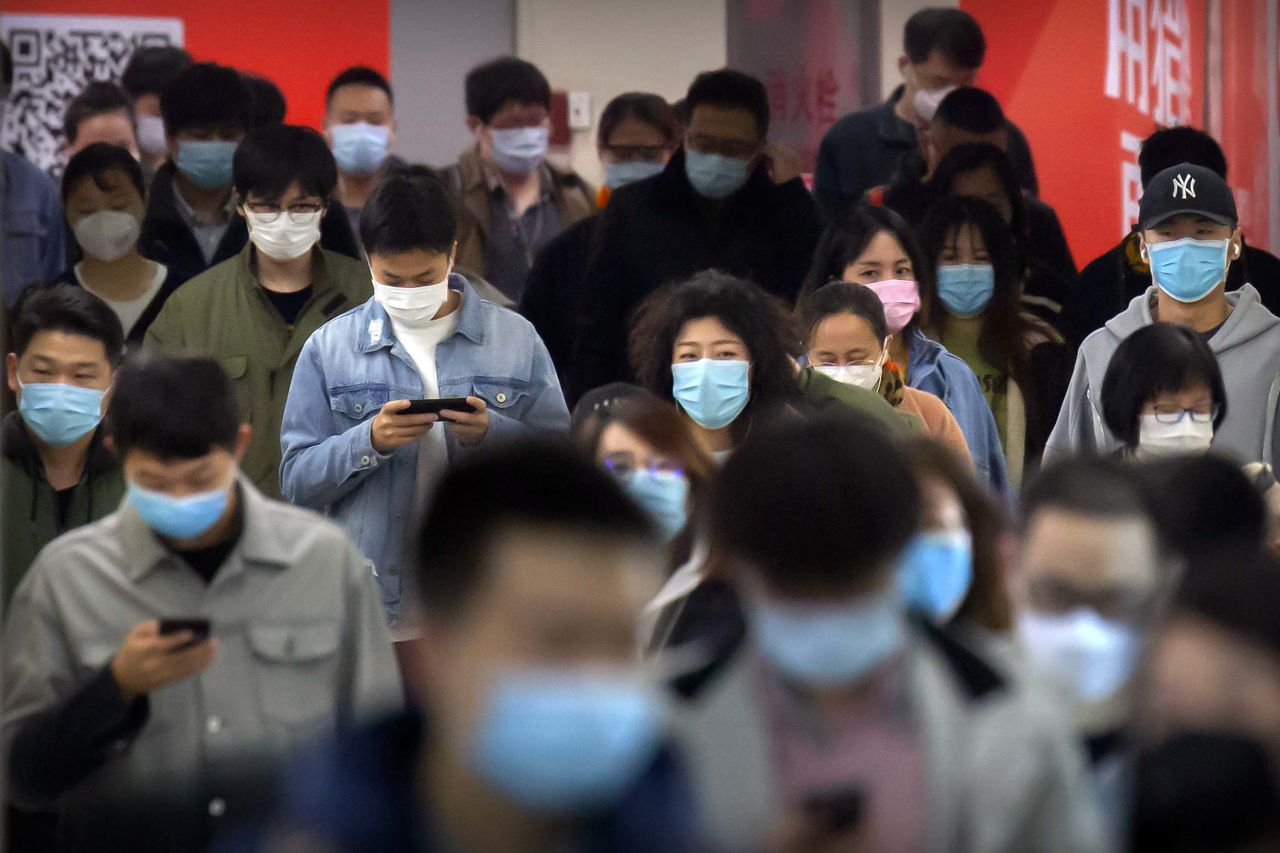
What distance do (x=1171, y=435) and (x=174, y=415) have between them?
227cm

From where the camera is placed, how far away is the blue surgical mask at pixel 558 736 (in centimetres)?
192

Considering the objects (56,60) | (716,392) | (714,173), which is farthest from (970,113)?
(56,60)

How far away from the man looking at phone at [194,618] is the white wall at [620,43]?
4975 mm

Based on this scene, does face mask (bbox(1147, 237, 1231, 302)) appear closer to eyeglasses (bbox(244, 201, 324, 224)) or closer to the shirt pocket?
eyeglasses (bbox(244, 201, 324, 224))

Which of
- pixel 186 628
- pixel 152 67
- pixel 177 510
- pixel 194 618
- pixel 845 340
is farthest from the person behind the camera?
pixel 152 67

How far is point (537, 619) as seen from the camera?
78.2 inches

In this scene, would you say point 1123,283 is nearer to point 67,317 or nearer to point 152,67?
point 67,317

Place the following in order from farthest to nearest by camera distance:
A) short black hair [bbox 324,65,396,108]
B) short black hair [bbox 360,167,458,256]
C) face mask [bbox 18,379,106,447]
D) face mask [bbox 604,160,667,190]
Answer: short black hair [bbox 324,65,396,108] → face mask [bbox 604,160,667,190] → short black hair [bbox 360,167,458,256] → face mask [bbox 18,379,106,447]

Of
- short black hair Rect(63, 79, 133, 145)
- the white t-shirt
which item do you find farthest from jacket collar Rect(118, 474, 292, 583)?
short black hair Rect(63, 79, 133, 145)

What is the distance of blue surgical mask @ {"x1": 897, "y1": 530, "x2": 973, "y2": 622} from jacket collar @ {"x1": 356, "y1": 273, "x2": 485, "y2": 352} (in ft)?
6.92

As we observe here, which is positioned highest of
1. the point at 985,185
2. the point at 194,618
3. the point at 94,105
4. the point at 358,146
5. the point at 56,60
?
the point at 56,60

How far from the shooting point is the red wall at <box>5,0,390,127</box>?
8.33 meters

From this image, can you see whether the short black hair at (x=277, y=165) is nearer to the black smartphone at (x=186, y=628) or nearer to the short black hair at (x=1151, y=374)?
the short black hair at (x=1151, y=374)

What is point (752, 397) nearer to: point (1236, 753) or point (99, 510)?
point (99, 510)
